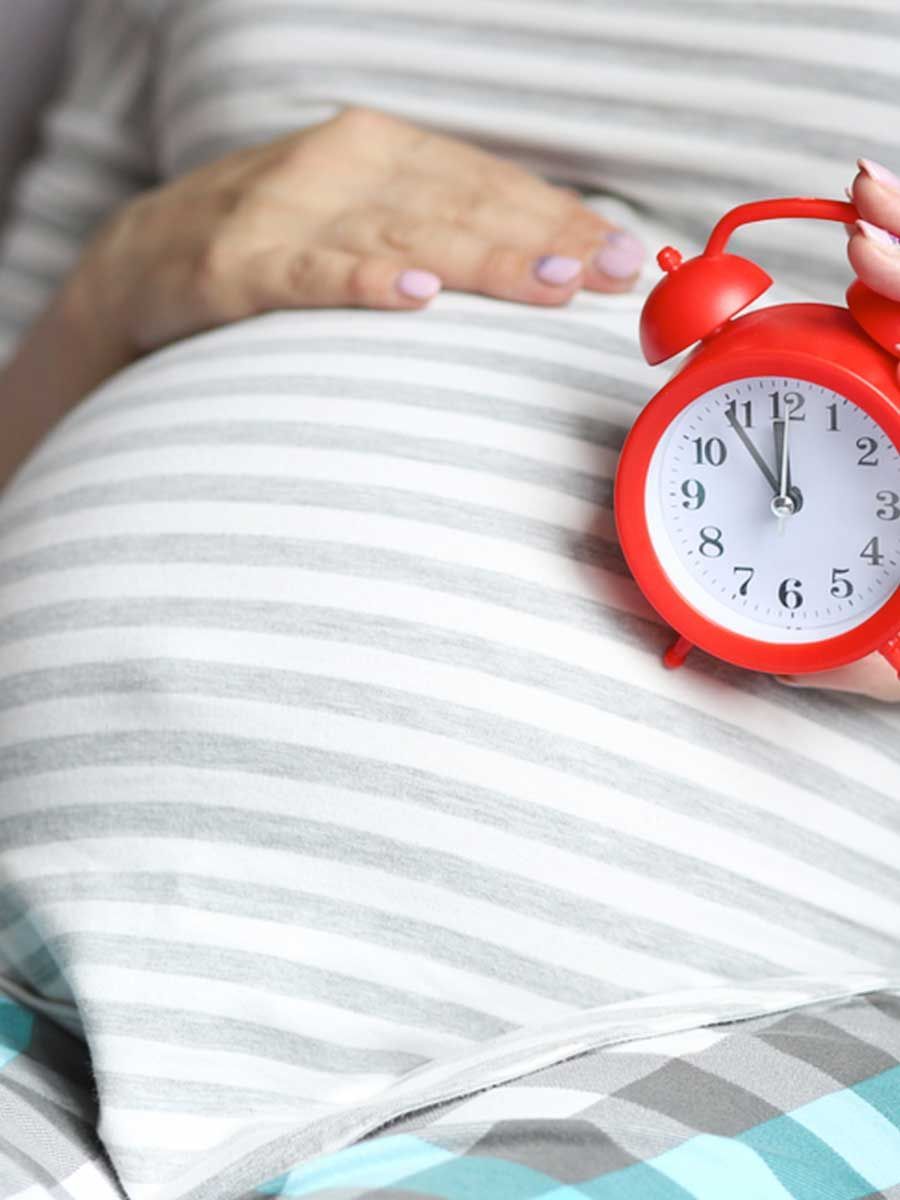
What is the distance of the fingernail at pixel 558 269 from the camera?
81 centimetres

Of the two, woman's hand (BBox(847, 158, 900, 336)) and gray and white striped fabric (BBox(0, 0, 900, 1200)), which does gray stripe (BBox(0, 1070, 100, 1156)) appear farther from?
woman's hand (BBox(847, 158, 900, 336))

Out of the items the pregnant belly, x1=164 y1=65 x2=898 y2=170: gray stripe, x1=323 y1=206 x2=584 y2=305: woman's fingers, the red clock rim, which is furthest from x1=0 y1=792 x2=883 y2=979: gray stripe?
x1=164 y1=65 x2=898 y2=170: gray stripe

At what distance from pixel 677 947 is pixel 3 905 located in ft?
1.19

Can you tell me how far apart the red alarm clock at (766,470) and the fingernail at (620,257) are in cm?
18

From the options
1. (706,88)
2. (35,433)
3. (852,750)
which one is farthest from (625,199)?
(35,433)

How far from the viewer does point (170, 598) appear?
717mm

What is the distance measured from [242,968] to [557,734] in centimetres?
20

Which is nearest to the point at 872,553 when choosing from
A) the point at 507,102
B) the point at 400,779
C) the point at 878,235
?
the point at 878,235

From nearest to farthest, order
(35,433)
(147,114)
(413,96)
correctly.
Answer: (413,96)
(35,433)
(147,114)

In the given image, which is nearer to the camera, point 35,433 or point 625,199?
point 625,199

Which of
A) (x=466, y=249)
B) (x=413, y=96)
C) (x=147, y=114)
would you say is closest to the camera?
(x=466, y=249)

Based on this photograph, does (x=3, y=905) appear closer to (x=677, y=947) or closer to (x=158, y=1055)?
(x=158, y=1055)

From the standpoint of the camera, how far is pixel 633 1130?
23.2 inches

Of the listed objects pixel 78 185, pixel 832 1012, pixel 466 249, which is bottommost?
pixel 832 1012
